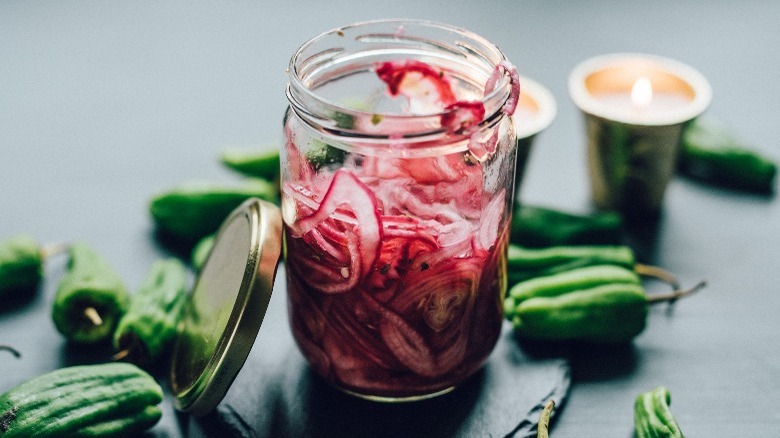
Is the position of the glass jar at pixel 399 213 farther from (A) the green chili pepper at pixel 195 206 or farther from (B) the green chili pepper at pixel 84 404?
(A) the green chili pepper at pixel 195 206

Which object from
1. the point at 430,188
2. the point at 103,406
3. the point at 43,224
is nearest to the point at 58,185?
the point at 43,224

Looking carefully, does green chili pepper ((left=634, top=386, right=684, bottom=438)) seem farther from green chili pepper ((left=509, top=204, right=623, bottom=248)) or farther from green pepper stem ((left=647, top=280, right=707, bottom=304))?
green chili pepper ((left=509, top=204, right=623, bottom=248))

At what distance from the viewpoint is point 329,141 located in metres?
1.35

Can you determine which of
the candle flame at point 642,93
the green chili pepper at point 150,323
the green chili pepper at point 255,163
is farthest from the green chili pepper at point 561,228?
the green chili pepper at point 150,323

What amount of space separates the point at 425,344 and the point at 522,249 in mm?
543

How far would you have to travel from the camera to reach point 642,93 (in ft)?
6.72

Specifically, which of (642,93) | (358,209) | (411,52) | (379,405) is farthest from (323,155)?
(642,93)

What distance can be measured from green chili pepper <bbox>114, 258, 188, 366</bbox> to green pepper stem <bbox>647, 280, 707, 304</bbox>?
39.2 inches

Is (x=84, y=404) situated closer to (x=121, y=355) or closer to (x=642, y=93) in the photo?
(x=121, y=355)

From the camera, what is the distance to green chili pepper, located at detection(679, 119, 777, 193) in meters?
2.11

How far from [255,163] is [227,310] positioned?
2.47 ft

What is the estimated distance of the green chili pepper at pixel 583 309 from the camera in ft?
5.38

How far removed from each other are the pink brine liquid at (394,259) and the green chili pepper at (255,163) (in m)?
0.69

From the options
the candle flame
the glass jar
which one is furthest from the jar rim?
the candle flame
